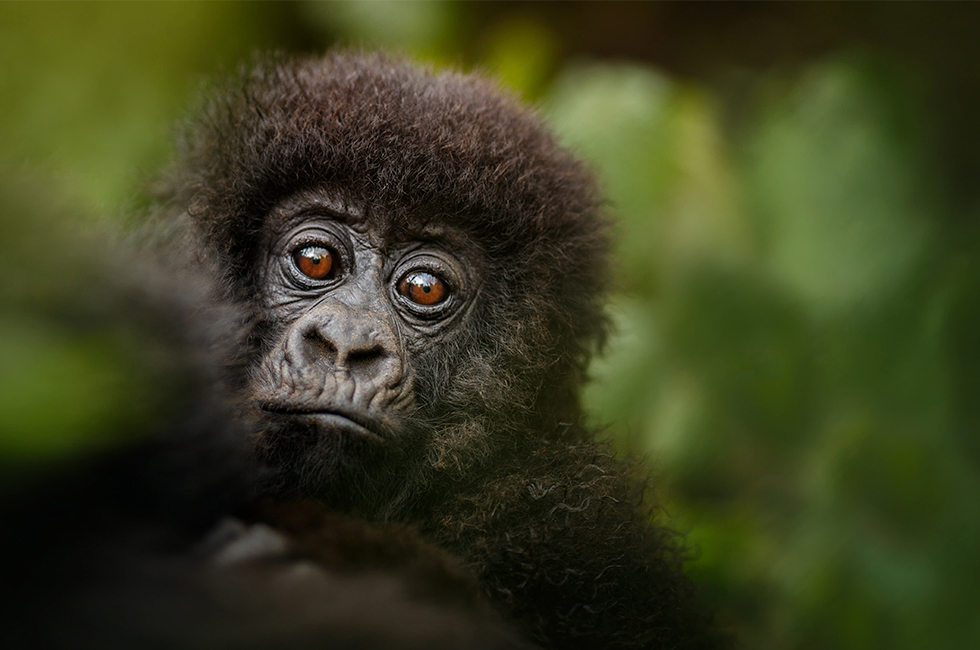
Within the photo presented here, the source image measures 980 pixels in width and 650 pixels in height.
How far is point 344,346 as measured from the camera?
1522 millimetres

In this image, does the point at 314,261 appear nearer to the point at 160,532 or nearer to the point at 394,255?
the point at 394,255

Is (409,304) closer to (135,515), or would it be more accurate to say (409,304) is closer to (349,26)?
(135,515)

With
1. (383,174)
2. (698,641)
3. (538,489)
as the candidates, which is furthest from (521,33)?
(698,641)

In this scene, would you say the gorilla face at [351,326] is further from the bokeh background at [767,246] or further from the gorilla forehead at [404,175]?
the bokeh background at [767,246]

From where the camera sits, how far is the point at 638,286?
113 inches

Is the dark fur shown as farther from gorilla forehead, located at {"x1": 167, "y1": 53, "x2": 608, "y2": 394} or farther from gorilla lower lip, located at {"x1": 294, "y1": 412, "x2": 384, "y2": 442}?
gorilla forehead, located at {"x1": 167, "y1": 53, "x2": 608, "y2": 394}

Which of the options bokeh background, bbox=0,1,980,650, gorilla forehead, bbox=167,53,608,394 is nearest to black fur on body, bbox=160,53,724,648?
gorilla forehead, bbox=167,53,608,394

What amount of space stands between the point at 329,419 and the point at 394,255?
0.43 meters

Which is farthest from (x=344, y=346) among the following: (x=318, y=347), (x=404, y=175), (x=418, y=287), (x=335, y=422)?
(x=404, y=175)

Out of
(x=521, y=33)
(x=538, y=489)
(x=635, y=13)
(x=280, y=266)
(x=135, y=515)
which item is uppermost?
(x=635, y=13)

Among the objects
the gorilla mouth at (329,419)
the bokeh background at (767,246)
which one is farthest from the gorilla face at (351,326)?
the bokeh background at (767,246)

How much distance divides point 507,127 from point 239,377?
88cm

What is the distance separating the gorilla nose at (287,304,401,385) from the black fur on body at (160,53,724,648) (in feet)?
0.10

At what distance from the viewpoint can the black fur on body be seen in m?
1.37
